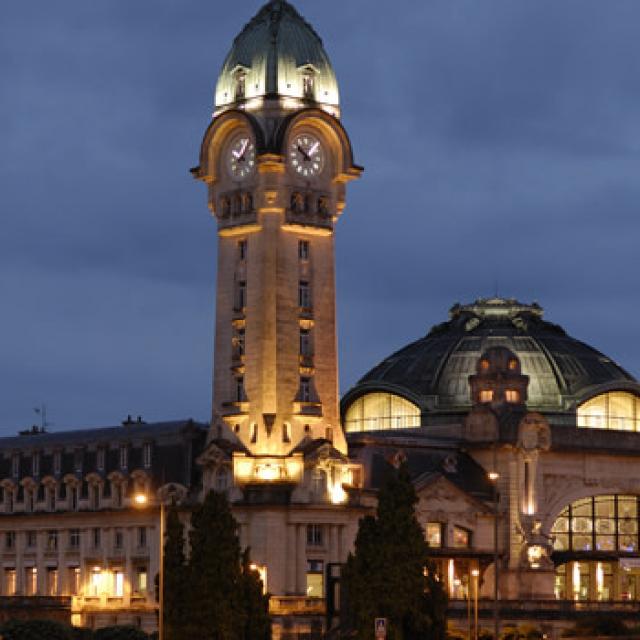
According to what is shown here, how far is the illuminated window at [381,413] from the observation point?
190 m

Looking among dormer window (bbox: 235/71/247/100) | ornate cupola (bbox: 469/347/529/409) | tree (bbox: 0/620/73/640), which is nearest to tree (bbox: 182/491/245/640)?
tree (bbox: 0/620/73/640)

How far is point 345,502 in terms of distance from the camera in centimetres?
16512

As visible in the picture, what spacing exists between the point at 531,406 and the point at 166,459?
3256cm

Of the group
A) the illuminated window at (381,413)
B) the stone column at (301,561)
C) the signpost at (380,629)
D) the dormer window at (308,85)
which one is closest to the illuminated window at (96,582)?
the stone column at (301,561)

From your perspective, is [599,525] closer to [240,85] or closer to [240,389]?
[240,389]

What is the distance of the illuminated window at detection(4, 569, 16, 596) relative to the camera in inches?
7229

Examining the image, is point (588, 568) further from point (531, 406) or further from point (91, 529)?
point (91, 529)

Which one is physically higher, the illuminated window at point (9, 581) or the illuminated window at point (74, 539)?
the illuminated window at point (74, 539)

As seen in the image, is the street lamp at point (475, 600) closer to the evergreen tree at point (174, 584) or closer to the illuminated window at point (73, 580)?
the evergreen tree at point (174, 584)

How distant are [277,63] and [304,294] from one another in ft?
57.6

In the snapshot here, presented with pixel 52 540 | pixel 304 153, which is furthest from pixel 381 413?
pixel 52 540

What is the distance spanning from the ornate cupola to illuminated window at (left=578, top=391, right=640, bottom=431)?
8.87 meters

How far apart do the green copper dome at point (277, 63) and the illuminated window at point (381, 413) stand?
1184 inches

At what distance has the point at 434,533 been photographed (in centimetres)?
17012
